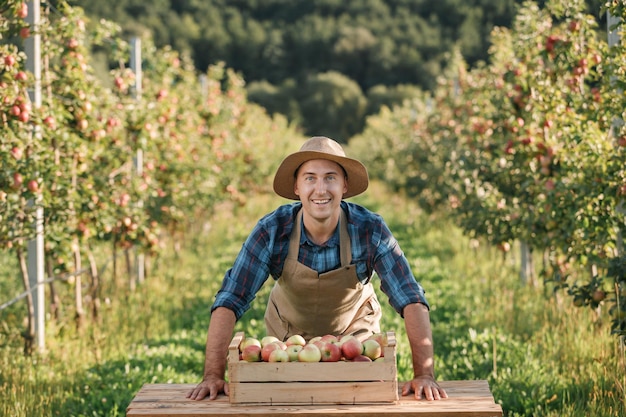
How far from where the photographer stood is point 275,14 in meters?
65.7

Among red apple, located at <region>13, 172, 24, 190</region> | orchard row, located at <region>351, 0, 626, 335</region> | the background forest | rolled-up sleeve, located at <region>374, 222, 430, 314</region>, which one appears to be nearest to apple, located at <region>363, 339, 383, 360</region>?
rolled-up sleeve, located at <region>374, 222, 430, 314</region>

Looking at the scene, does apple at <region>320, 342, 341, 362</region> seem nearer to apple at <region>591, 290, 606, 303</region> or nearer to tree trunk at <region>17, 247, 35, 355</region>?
→ apple at <region>591, 290, 606, 303</region>

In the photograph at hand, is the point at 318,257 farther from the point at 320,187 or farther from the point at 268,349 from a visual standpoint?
the point at 268,349

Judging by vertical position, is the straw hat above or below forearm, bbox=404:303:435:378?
above

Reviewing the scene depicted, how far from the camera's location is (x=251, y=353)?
353 cm

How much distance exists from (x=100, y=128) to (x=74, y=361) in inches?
82.9

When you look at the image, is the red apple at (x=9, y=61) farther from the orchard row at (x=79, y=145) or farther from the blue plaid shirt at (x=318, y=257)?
the blue plaid shirt at (x=318, y=257)

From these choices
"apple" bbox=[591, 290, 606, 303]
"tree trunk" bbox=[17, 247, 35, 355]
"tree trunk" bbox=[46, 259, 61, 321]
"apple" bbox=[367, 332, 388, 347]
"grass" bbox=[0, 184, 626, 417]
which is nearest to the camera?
"apple" bbox=[367, 332, 388, 347]

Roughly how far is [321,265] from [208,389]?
2.81 feet

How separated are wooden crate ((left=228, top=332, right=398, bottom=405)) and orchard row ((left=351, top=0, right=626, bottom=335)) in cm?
209

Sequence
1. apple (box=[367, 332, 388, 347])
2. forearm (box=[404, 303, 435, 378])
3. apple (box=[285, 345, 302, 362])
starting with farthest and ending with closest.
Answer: forearm (box=[404, 303, 435, 378]), apple (box=[367, 332, 388, 347]), apple (box=[285, 345, 302, 362])

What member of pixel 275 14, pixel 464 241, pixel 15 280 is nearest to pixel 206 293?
pixel 15 280

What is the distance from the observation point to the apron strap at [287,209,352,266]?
14.1 feet

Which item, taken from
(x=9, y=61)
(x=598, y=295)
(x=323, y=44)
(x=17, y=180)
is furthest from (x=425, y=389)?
(x=323, y=44)
